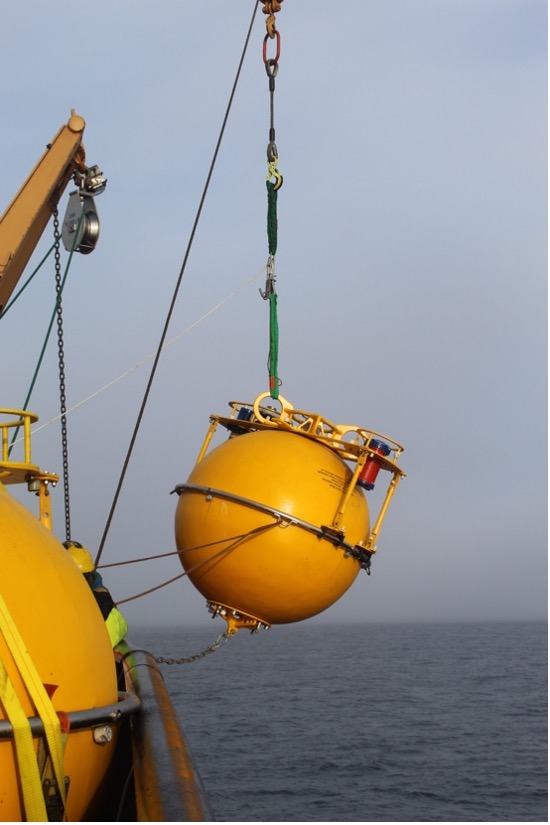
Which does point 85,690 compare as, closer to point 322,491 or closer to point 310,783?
point 322,491

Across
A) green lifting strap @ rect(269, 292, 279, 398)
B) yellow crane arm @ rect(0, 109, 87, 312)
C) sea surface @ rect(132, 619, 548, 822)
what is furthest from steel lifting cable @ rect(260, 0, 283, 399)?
sea surface @ rect(132, 619, 548, 822)

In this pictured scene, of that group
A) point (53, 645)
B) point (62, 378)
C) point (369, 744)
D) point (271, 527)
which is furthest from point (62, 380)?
point (369, 744)

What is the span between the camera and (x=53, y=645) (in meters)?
3.07

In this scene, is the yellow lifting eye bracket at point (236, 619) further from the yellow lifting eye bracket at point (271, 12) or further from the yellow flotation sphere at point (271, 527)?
the yellow lifting eye bracket at point (271, 12)

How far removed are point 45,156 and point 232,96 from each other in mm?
1460

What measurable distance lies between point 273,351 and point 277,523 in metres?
1.32

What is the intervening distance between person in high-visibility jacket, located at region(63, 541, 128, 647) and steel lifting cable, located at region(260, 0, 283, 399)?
1752mm

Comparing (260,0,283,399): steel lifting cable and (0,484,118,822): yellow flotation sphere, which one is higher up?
(260,0,283,399): steel lifting cable

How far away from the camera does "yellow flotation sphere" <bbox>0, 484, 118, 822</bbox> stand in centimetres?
A: 290

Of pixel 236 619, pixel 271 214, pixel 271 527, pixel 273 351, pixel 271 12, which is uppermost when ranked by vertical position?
pixel 271 12

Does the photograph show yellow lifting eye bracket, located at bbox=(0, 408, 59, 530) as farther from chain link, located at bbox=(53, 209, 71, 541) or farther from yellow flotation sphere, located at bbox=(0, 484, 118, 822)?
chain link, located at bbox=(53, 209, 71, 541)

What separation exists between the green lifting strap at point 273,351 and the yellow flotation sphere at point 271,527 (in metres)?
0.41

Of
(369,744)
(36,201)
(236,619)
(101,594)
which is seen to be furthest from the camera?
(369,744)

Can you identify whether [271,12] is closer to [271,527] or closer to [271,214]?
[271,214]
